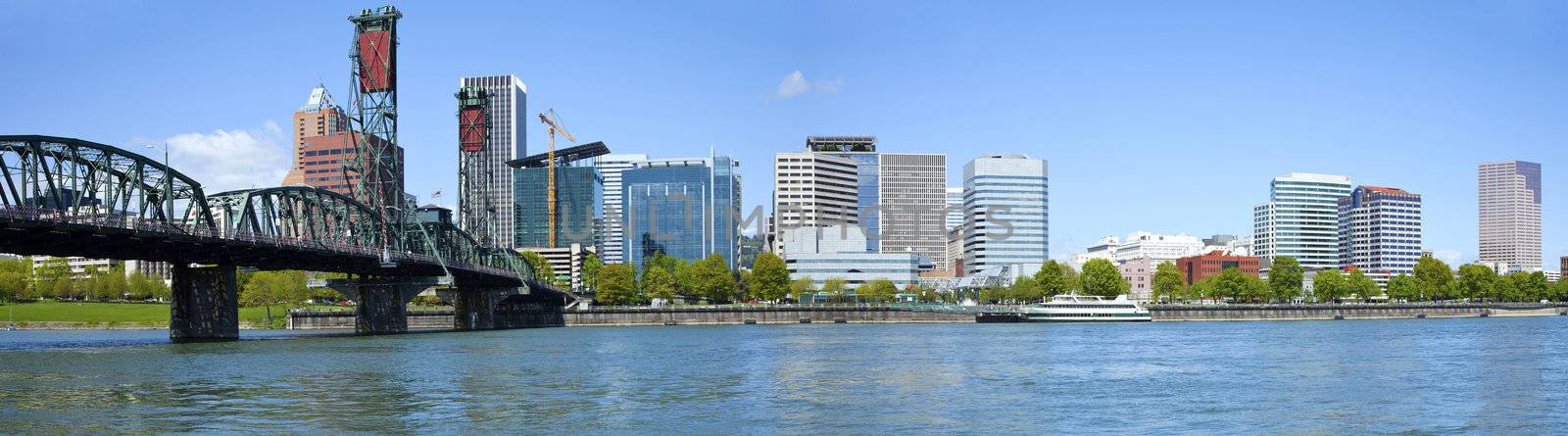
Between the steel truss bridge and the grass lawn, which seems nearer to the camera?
the steel truss bridge

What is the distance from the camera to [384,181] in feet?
516

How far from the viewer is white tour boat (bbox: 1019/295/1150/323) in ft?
607

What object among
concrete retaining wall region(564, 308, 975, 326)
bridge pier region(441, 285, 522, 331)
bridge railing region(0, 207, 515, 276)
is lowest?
concrete retaining wall region(564, 308, 975, 326)

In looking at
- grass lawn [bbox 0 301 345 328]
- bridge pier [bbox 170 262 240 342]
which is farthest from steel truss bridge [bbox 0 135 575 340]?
grass lawn [bbox 0 301 345 328]

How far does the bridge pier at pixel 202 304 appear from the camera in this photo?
115 meters

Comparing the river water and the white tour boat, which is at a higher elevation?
the river water

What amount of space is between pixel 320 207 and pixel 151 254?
2305 centimetres

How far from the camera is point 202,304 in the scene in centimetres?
11638

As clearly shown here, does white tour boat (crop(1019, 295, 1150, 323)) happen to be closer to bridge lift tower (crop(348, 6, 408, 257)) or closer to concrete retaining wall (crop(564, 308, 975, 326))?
concrete retaining wall (crop(564, 308, 975, 326))

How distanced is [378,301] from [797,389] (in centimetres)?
9495

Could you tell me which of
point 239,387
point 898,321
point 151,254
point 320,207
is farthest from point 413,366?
point 898,321

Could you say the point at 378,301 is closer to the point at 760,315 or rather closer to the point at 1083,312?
the point at 760,315

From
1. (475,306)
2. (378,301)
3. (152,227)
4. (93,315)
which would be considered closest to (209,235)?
(152,227)

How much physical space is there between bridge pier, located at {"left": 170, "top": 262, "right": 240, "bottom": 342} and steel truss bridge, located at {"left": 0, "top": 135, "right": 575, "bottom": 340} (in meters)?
0.08
